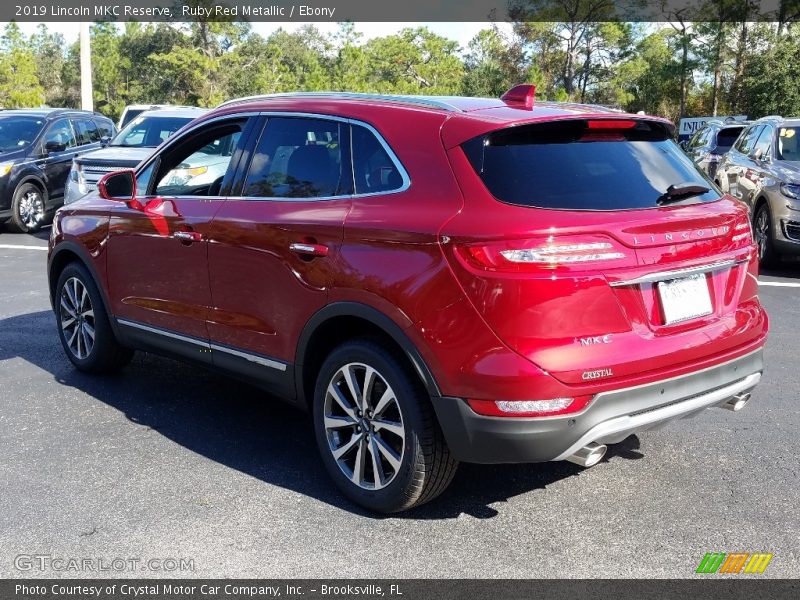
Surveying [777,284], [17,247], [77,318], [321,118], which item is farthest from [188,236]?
[17,247]

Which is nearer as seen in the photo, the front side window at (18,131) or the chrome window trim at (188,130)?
the chrome window trim at (188,130)

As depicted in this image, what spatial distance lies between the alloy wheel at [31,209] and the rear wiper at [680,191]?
12.5 meters

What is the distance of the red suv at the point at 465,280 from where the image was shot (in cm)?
336

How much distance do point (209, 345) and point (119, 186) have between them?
1259 mm

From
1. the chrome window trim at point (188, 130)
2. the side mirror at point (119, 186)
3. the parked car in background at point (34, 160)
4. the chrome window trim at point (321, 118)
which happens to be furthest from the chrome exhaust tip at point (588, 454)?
the parked car in background at point (34, 160)

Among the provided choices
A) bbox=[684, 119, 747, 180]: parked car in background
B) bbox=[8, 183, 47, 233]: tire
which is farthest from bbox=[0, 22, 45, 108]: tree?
bbox=[684, 119, 747, 180]: parked car in background

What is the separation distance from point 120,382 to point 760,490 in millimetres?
4037

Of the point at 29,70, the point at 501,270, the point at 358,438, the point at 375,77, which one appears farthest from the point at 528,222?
the point at 375,77

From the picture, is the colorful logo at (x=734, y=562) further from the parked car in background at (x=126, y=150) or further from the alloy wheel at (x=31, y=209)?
the alloy wheel at (x=31, y=209)

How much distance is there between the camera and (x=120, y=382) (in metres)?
5.97

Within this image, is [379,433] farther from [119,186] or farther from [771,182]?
[771,182]

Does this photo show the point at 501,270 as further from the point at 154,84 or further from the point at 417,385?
the point at 154,84

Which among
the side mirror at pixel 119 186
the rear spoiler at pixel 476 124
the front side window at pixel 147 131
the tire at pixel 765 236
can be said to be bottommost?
A: the tire at pixel 765 236

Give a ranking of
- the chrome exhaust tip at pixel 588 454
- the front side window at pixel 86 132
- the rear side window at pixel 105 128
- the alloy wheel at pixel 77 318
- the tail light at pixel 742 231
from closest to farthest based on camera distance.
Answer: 1. the chrome exhaust tip at pixel 588 454
2. the tail light at pixel 742 231
3. the alloy wheel at pixel 77 318
4. the front side window at pixel 86 132
5. the rear side window at pixel 105 128
